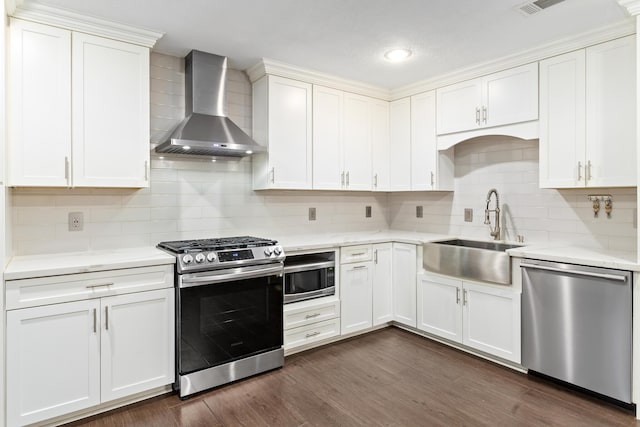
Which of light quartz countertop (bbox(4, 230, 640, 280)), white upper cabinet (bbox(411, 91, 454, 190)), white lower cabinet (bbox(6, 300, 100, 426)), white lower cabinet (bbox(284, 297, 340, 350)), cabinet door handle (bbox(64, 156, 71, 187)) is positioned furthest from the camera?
white upper cabinet (bbox(411, 91, 454, 190))

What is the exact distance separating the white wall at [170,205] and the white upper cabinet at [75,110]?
340 millimetres

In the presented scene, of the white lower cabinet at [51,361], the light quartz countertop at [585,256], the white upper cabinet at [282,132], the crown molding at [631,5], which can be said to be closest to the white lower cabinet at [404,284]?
the light quartz countertop at [585,256]

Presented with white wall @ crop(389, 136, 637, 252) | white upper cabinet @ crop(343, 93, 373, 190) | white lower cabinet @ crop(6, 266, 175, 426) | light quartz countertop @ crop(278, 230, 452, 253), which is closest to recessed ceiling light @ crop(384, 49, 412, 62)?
white upper cabinet @ crop(343, 93, 373, 190)

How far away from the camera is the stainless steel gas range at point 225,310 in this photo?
255cm

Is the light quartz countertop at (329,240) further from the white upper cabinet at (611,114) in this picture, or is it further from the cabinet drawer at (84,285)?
the white upper cabinet at (611,114)

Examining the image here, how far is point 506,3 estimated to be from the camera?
2.31 metres

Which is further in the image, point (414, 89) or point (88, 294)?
point (414, 89)

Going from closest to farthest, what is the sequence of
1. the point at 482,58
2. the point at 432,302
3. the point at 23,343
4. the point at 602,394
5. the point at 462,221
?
the point at 23,343 → the point at 602,394 → the point at 482,58 → the point at 432,302 → the point at 462,221

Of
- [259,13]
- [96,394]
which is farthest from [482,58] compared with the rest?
[96,394]

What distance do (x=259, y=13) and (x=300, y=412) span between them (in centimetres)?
245

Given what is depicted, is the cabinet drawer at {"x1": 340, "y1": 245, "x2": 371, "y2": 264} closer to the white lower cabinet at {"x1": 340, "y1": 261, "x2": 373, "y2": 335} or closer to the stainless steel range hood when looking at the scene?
the white lower cabinet at {"x1": 340, "y1": 261, "x2": 373, "y2": 335}

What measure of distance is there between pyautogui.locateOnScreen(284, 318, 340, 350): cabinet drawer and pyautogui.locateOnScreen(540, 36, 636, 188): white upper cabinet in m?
2.01

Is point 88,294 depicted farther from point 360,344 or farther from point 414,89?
point 414,89

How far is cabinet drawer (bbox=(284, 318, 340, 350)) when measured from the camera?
3.17 m
